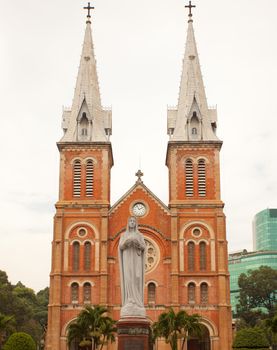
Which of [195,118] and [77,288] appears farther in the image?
[195,118]

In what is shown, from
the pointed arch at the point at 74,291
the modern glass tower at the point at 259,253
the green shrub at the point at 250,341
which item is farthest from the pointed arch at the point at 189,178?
the modern glass tower at the point at 259,253

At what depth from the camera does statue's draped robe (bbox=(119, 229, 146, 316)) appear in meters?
24.7

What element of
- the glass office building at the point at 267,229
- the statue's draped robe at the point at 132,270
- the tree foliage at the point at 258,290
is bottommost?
the statue's draped robe at the point at 132,270

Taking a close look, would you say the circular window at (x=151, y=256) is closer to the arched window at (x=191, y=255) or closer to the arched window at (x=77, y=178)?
the arched window at (x=191, y=255)

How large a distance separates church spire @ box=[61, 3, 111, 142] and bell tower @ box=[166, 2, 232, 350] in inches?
232

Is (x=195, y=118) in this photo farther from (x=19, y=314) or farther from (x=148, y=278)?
(x=19, y=314)

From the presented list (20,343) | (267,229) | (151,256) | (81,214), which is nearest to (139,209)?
(151,256)

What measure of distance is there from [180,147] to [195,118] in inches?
127

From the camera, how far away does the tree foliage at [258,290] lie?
247 ft

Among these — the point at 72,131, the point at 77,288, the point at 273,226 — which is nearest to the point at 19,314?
the point at 77,288

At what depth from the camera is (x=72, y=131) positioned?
55406 millimetres

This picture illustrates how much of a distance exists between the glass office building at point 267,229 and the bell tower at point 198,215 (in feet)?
315

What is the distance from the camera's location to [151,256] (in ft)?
170

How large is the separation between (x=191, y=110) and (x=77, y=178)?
445 inches
